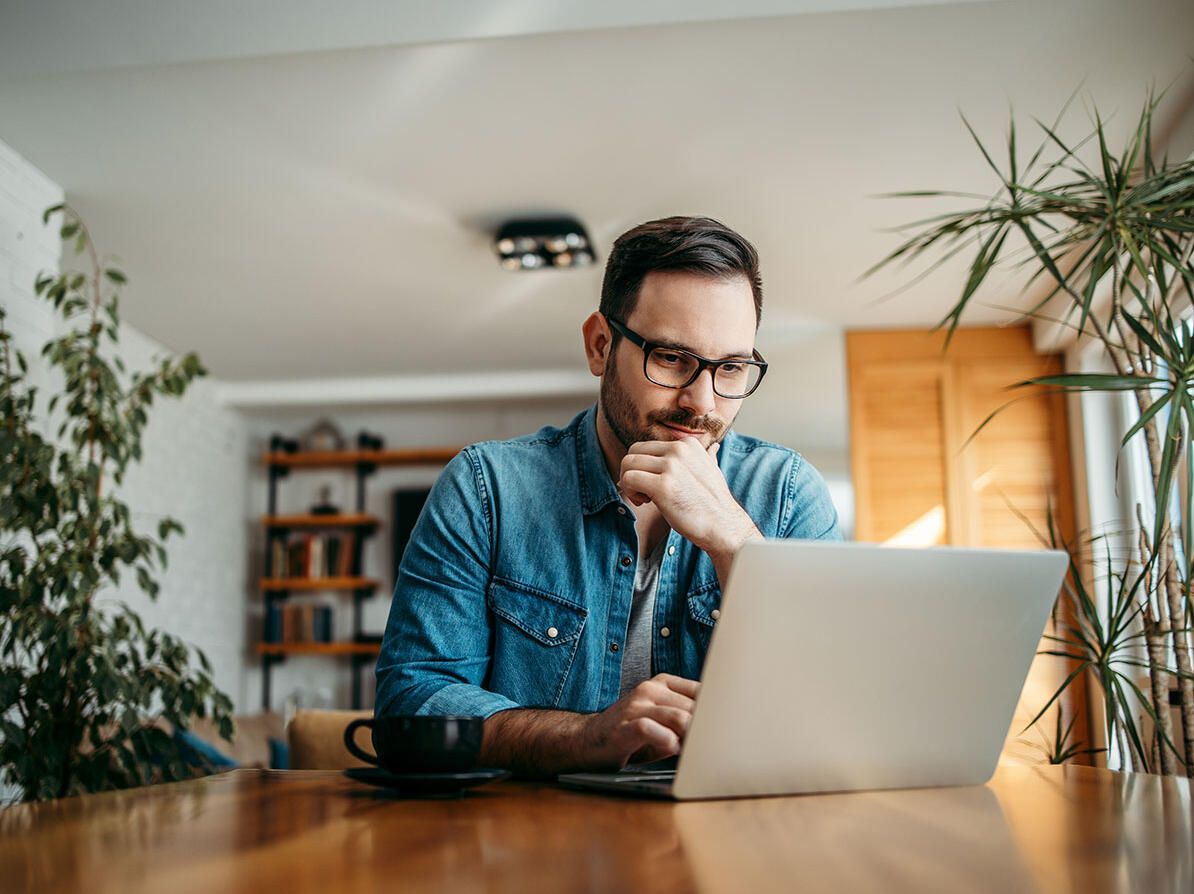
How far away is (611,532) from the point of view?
1.41 metres

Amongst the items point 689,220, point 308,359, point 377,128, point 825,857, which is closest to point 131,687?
point 377,128

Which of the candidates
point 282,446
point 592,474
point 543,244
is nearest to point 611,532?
point 592,474

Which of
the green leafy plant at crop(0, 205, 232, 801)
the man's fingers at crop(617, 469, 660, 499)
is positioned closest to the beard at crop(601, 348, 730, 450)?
the man's fingers at crop(617, 469, 660, 499)

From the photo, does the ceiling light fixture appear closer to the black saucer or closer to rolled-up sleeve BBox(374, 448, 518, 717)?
rolled-up sleeve BBox(374, 448, 518, 717)

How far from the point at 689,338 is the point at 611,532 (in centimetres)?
28

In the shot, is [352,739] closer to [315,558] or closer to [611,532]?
[611,532]

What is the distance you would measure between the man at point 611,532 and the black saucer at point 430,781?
0.33 m

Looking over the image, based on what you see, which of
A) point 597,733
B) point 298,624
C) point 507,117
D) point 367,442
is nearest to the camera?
point 597,733

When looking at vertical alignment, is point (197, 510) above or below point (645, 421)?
above

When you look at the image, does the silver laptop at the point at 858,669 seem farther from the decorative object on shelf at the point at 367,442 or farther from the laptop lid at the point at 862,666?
the decorative object on shelf at the point at 367,442

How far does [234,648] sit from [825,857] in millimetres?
6853

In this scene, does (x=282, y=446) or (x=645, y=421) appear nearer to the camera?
(x=645, y=421)

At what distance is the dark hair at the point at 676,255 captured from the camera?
1367 millimetres

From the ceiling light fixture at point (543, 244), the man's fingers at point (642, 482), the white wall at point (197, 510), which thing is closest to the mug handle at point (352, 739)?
the man's fingers at point (642, 482)
